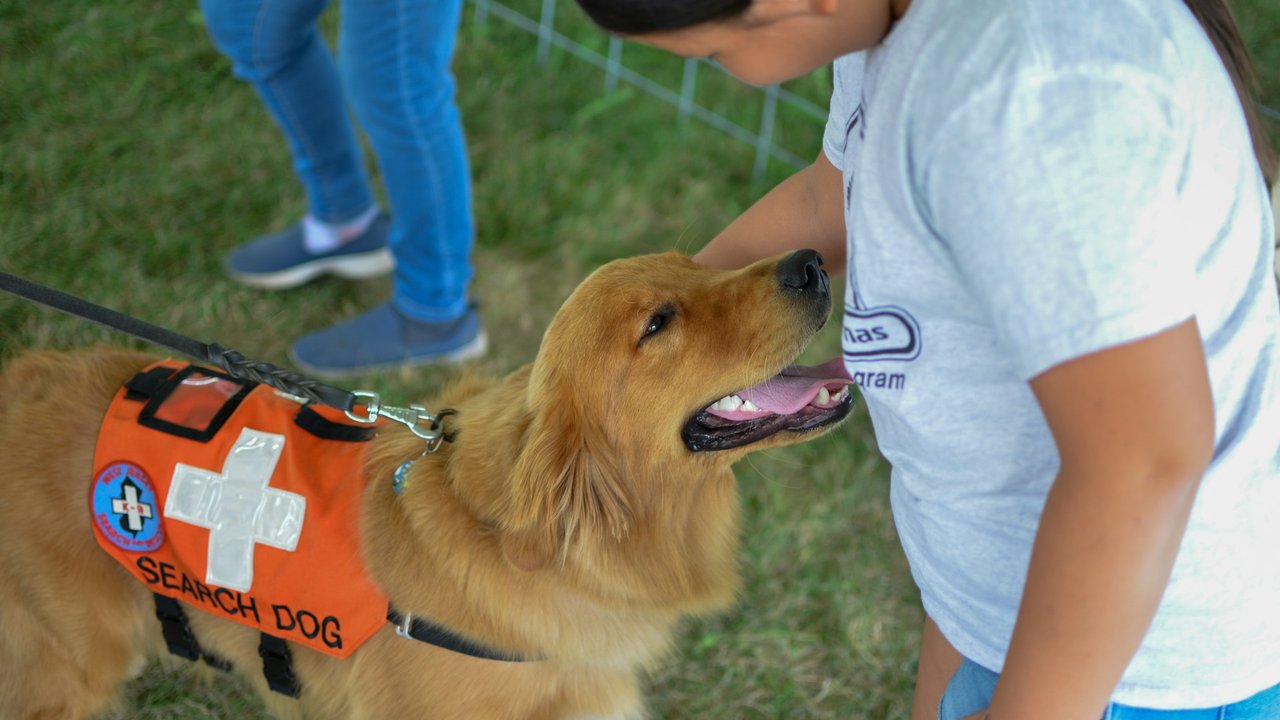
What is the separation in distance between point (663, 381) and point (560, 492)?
30cm

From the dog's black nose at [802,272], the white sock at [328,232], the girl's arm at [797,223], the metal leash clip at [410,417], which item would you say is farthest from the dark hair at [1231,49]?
the white sock at [328,232]

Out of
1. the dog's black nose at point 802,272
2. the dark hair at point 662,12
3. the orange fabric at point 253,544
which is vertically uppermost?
the dark hair at point 662,12

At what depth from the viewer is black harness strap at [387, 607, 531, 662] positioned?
195 centimetres

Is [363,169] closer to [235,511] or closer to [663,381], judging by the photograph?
[235,511]

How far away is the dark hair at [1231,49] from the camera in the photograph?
1.16m

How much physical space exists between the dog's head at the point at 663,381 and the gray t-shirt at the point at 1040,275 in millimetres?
420

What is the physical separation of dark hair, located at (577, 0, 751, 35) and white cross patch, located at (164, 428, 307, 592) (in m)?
1.33

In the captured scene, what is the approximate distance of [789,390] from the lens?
6.41 feet

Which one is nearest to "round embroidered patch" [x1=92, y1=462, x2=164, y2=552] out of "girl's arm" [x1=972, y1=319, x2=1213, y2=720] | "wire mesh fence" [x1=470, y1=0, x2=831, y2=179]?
"girl's arm" [x1=972, y1=319, x2=1213, y2=720]

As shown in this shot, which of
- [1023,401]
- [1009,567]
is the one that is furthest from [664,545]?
[1023,401]

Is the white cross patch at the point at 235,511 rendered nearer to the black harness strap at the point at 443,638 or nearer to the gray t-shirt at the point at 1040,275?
the black harness strap at the point at 443,638

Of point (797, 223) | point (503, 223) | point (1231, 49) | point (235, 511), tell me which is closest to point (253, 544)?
point (235, 511)

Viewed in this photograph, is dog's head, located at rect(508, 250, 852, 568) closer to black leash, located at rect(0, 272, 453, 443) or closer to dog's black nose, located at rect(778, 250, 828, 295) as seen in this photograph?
dog's black nose, located at rect(778, 250, 828, 295)

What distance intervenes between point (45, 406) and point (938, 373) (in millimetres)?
1920
